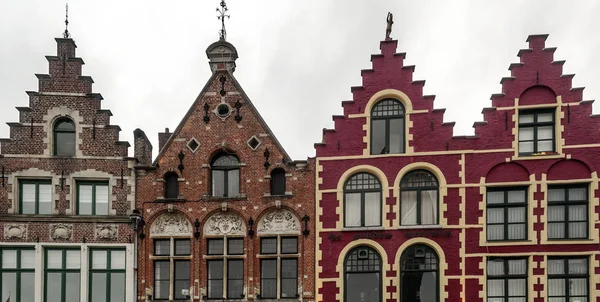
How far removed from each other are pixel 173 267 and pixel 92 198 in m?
3.78

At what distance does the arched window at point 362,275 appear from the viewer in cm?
2338

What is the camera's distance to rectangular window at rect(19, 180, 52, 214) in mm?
24094

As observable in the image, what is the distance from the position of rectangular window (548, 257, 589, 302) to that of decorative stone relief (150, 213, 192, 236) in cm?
1237

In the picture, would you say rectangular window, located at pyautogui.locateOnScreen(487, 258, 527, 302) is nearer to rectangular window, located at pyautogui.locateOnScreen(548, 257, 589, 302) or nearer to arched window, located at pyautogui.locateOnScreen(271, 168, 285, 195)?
rectangular window, located at pyautogui.locateOnScreen(548, 257, 589, 302)

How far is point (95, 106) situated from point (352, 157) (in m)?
9.35

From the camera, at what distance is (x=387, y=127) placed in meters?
24.1

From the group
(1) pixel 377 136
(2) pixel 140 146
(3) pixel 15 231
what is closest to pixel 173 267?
(2) pixel 140 146

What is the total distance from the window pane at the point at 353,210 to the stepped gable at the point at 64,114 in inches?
321

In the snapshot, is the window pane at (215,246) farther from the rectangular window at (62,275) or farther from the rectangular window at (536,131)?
the rectangular window at (536,131)

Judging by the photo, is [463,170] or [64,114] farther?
[64,114]

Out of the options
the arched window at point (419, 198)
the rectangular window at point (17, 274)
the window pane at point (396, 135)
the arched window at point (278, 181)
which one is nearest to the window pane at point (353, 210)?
the arched window at point (419, 198)

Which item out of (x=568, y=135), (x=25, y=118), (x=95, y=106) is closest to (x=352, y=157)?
(x=568, y=135)

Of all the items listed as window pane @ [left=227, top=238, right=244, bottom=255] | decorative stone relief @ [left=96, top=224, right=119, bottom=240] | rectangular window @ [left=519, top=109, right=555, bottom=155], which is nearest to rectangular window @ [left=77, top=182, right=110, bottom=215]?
decorative stone relief @ [left=96, top=224, right=119, bottom=240]

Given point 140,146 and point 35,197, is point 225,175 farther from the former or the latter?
point 35,197
